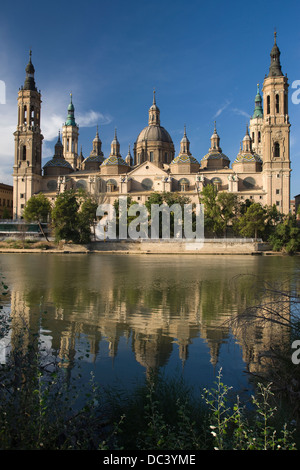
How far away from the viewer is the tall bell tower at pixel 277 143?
52.2m

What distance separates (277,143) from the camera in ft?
175

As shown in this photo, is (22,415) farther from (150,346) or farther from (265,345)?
(265,345)

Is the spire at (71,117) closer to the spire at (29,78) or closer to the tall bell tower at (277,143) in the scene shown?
the spire at (29,78)

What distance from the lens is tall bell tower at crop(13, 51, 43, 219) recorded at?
59531 millimetres

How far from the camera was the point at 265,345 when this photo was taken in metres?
6.28

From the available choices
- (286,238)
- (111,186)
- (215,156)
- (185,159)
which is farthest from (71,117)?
(286,238)

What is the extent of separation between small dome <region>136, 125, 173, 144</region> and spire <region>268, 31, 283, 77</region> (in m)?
19.3

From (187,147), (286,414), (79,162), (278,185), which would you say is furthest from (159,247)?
(79,162)

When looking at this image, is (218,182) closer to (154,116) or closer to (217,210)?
(217,210)

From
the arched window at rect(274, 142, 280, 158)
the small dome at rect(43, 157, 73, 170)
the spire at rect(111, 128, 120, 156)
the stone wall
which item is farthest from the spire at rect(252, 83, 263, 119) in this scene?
the stone wall

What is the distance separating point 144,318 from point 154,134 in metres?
58.8

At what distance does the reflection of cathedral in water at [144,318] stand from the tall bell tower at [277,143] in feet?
132

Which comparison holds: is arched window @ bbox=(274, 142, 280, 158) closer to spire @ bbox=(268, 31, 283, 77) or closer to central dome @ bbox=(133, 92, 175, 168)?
spire @ bbox=(268, 31, 283, 77)
